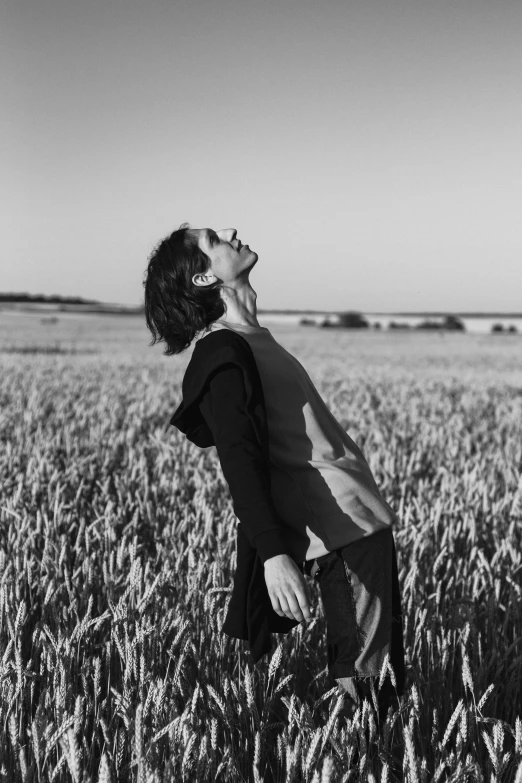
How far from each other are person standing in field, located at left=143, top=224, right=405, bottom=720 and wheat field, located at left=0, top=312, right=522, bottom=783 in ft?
0.35

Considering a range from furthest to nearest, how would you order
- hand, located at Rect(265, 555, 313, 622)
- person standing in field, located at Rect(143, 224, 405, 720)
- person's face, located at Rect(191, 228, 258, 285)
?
1. person's face, located at Rect(191, 228, 258, 285)
2. person standing in field, located at Rect(143, 224, 405, 720)
3. hand, located at Rect(265, 555, 313, 622)

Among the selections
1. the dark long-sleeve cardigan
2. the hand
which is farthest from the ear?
the hand

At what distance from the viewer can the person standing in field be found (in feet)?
5.27

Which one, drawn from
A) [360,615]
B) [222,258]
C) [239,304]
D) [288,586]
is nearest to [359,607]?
[360,615]

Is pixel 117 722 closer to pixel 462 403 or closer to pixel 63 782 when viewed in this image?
pixel 63 782

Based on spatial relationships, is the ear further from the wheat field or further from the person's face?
the wheat field

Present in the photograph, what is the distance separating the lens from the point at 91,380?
957 centimetres

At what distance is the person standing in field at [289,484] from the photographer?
1.61m

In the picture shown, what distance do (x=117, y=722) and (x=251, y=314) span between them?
3.18ft

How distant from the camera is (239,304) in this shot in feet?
5.89

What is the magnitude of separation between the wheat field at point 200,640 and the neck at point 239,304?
25.6 inches

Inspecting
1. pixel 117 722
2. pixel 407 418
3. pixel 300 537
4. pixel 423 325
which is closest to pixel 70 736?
pixel 117 722

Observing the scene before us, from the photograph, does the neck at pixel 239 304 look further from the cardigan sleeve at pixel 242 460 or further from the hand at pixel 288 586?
the hand at pixel 288 586

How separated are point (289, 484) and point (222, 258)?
55cm
